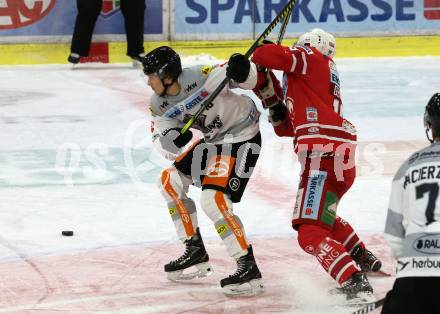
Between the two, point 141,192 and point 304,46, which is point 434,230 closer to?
point 304,46

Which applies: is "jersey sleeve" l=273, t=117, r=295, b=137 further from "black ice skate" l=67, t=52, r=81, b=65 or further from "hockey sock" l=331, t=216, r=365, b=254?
"black ice skate" l=67, t=52, r=81, b=65

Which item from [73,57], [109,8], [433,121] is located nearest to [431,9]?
[109,8]

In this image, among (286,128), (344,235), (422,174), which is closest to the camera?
(422,174)

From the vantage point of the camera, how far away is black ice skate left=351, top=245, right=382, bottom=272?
4.74m

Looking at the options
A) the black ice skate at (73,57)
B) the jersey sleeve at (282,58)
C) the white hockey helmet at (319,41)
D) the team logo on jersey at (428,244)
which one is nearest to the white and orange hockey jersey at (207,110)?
the jersey sleeve at (282,58)

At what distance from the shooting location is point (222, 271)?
489 cm

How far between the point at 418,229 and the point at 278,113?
1.79 metres

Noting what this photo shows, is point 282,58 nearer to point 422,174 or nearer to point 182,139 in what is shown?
point 182,139

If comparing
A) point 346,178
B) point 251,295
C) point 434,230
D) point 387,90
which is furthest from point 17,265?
point 387,90

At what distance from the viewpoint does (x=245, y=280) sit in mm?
4496

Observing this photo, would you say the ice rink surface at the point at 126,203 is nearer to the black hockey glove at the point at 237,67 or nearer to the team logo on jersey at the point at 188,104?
the team logo on jersey at the point at 188,104

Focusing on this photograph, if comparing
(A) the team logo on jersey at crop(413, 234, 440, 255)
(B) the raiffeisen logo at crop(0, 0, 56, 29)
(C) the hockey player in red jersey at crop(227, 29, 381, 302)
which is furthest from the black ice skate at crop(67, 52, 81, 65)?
(A) the team logo on jersey at crop(413, 234, 440, 255)

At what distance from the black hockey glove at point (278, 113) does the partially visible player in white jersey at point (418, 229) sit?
1657 millimetres

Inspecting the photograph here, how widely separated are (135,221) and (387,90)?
437cm
